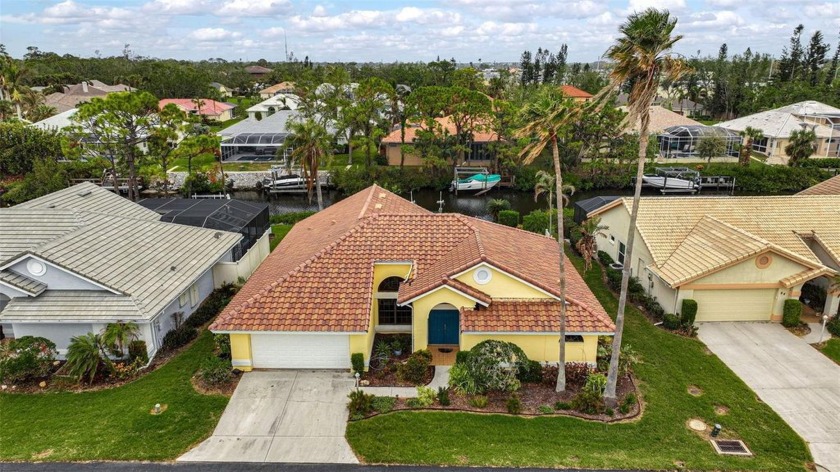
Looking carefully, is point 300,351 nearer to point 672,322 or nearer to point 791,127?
point 672,322

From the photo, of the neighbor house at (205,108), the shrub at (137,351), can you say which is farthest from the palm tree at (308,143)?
the neighbor house at (205,108)

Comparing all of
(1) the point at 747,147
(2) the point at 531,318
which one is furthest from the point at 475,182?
(2) the point at 531,318

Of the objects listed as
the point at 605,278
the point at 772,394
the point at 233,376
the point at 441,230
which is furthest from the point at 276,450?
the point at 605,278

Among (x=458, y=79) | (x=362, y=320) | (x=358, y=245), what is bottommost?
(x=362, y=320)

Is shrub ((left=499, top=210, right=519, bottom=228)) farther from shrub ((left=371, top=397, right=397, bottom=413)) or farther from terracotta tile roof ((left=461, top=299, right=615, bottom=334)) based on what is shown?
shrub ((left=371, top=397, right=397, bottom=413))

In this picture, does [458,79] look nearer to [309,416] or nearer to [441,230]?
[441,230]

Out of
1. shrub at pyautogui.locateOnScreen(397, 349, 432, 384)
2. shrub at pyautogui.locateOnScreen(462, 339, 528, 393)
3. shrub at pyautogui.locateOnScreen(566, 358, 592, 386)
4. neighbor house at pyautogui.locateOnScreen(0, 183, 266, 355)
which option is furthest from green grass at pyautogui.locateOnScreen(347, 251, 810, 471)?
neighbor house at pyautogui.locateOnScreen(0, 183, 266, 355)

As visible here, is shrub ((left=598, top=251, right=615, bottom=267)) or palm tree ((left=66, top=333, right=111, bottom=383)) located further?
shrub ((left=598, top=251, right=615, bottom=267))
